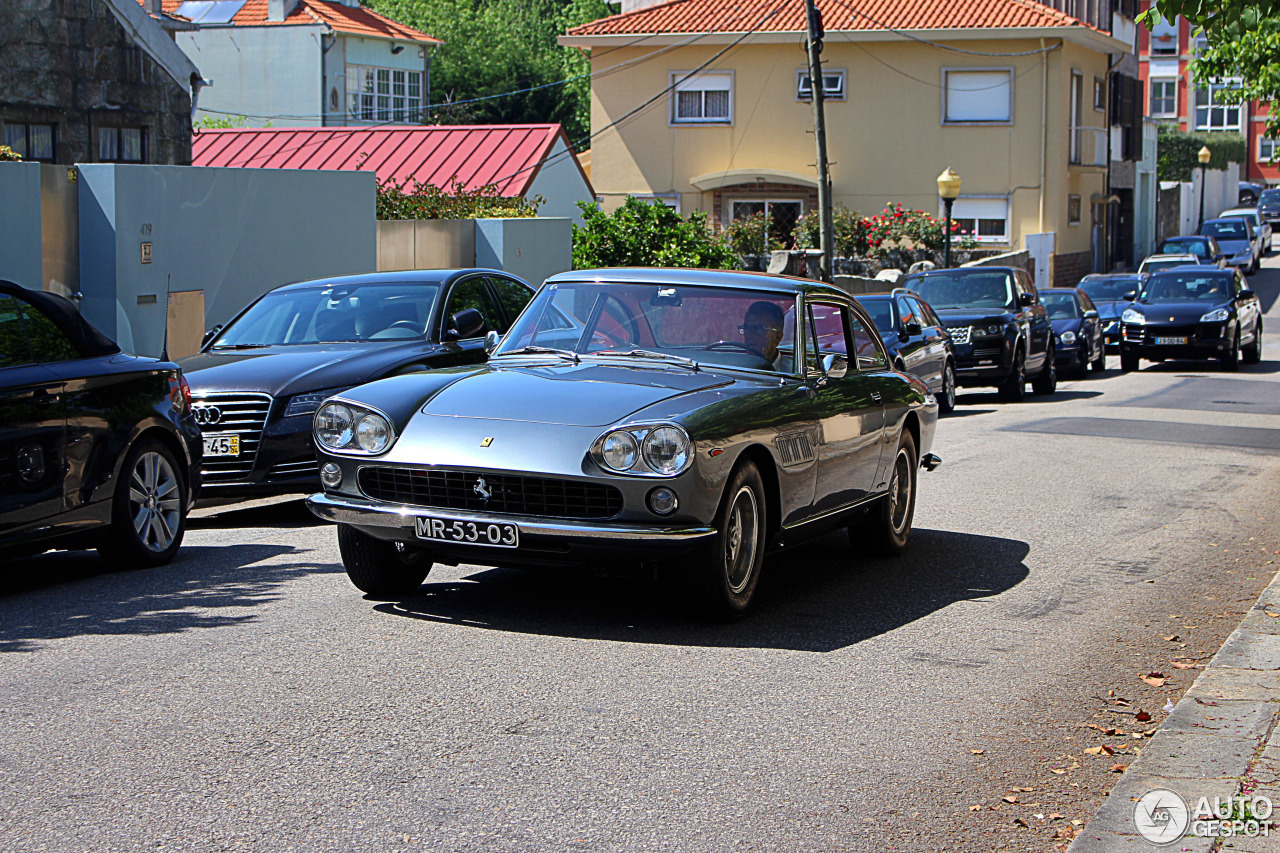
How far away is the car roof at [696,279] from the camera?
26.6 ft

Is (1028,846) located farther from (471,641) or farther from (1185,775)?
(471,641)

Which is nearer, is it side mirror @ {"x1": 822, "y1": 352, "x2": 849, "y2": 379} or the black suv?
side mirror @ {"x1": 822, "y1": 352, "x2": 849, "y2": 379}

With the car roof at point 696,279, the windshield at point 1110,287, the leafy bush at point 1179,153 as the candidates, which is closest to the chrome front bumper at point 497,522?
the car roof at point 696,279

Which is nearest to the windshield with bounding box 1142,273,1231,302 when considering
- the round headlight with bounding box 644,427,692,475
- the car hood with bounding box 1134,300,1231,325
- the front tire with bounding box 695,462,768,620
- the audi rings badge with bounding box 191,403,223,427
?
the car hood with bounding box 1134,300,1231,325

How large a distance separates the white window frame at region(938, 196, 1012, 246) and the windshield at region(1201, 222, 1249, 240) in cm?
2027

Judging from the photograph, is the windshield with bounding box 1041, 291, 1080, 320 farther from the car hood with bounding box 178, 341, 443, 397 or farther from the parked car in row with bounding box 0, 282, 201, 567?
the parked car in row with bounding box 0, 282, 201, 567

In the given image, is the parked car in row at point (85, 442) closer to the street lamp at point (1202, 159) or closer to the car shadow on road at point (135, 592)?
the car shadow on road at point (135, 592)

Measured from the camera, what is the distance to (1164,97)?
93.2 meters

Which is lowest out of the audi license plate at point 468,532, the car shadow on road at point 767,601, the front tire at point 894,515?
the car shadow on road at point 767,601

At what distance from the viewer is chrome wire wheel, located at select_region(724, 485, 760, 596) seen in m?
6.88

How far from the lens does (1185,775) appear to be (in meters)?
5.04

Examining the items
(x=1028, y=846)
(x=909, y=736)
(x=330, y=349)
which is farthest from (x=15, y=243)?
(x=1028, y=846)

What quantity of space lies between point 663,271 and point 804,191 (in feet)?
121

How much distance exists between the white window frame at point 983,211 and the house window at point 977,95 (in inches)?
83.1
